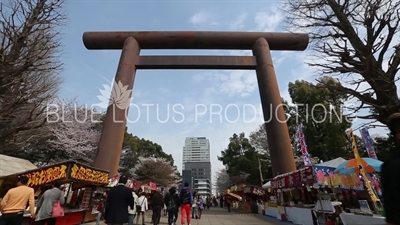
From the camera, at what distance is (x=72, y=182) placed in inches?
369

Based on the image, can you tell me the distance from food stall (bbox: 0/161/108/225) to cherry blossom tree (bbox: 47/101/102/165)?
10.1 m

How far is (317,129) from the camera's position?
2475 cm

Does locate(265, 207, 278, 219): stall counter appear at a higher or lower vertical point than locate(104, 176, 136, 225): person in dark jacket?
higher

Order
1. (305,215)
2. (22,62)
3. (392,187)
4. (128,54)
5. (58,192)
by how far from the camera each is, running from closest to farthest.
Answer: (392,187), (58,192), (22,62), (305,215), (128,54)

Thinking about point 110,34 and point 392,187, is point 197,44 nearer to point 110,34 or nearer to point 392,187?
point 110,34

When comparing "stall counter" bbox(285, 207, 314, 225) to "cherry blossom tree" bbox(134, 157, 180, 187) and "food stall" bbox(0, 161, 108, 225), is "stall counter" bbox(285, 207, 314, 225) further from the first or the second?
"cherry blossom tree" bbox(134, 157, 180, 187)

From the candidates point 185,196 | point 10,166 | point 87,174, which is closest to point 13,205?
point 87,174

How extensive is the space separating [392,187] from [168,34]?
1528 centimetres

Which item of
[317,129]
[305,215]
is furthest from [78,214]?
[317,129]

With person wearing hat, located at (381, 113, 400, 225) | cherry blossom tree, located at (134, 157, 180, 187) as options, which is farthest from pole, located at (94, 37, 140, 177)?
cherry blossom tree, located at (134, 157, 180, 187)

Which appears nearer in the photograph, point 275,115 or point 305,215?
point 305,215

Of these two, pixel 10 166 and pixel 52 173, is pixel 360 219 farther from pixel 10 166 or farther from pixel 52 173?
pixel 10 166

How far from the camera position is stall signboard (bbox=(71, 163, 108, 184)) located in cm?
818

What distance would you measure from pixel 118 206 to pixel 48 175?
14.4 ft
